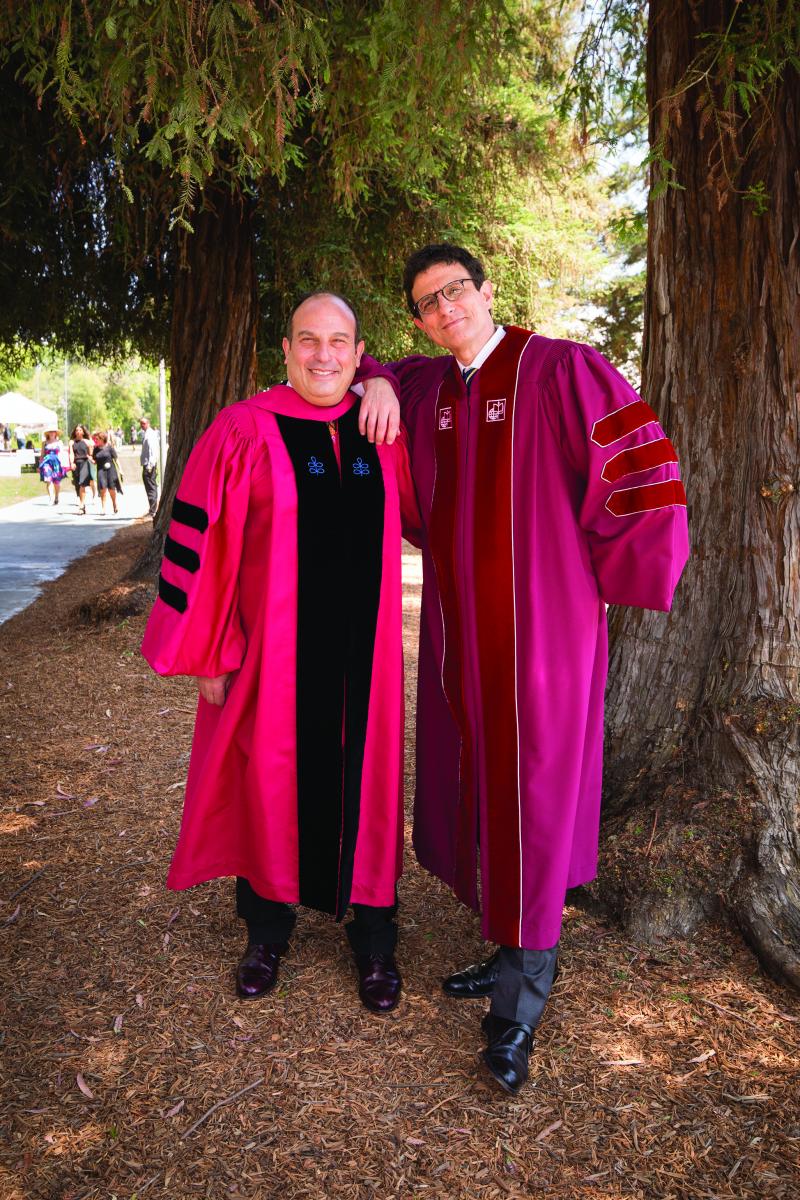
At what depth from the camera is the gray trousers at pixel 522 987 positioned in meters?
2.57

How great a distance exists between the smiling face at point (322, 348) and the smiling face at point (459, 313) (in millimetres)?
265

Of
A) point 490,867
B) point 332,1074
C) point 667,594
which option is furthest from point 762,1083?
point 667,594

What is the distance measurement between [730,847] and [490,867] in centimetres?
92

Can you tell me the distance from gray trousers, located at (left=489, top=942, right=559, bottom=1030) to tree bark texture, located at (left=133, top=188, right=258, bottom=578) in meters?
6.34

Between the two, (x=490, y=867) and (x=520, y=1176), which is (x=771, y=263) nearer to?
(x=490, y=867)

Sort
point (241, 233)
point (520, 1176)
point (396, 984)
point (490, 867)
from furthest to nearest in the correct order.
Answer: point (241, 233), point (396, 984), point (490, 867), point (520, 1176)

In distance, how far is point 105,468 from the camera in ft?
64.5

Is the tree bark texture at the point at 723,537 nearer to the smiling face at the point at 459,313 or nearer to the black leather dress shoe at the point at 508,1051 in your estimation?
the black leather dress shoe at the point at 508,1051

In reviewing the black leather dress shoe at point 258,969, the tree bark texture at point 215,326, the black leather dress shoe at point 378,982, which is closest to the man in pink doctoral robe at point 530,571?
the black leather dress shoe at point 378,982

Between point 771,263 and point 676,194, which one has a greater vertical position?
point 676,194

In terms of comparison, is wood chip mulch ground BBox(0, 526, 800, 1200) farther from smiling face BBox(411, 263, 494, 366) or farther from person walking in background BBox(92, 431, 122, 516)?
person walking in background BBox(92, 431, 122, 516)

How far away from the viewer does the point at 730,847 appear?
3.01 m

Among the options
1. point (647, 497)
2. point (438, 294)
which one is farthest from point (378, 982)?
point (438, 294)

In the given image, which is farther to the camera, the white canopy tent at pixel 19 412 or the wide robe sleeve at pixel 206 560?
the white canopy tent at pixel 19 412
